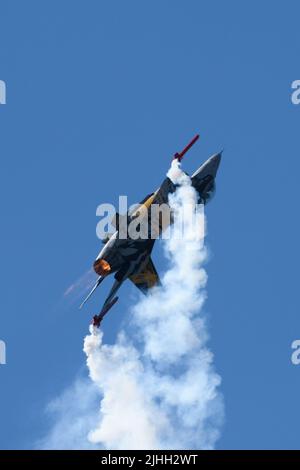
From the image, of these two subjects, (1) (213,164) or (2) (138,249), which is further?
(1) (213,164)

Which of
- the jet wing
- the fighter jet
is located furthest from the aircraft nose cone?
the jet wing

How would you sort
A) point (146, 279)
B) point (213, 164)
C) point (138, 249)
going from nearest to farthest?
point (138, 249) → point (213, 164) → point (146, 279)

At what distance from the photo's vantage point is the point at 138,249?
12988 cm

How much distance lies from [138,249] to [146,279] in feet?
17.2

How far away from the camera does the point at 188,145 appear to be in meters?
131

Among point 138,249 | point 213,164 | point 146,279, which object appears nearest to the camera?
point 138,249

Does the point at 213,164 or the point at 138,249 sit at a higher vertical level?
the point at 213,164

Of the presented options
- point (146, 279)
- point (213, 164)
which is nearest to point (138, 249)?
point (146, 279)

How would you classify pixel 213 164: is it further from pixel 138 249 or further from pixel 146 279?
pixel 146 279

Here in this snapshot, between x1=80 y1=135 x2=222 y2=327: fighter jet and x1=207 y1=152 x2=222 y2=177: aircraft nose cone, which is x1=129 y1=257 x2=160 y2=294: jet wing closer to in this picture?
x1=80 y1=135 x2=222 y2=327: fighter jet

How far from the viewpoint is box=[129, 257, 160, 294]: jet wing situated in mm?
134125
